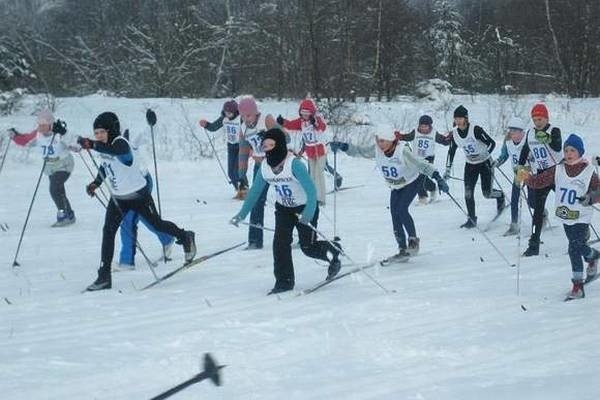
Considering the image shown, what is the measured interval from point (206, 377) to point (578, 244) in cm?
367

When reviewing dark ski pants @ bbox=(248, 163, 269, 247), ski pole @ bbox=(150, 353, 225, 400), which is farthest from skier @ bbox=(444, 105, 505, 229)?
ski pole @ bbox=(150, 353, 225, 400)

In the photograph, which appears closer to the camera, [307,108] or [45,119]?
[45,119]

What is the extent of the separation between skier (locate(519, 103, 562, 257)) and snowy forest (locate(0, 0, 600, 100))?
17037 mm

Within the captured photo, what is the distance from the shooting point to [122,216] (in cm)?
751

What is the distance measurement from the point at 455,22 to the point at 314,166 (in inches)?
1108

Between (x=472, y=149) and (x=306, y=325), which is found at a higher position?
(x=472, y=149)

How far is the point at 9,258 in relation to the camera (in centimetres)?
926

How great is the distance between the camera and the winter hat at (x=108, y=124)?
23.6 feet

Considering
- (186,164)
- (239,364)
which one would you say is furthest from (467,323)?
(186,164)

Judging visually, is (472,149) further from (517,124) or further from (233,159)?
(233,159)

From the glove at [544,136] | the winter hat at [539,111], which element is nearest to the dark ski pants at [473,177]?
the winter hat at [539,111]

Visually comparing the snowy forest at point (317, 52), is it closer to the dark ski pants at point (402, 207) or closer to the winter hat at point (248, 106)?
the winter hat at point (248, 106)

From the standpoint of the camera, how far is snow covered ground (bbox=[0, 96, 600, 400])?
14.9 feet

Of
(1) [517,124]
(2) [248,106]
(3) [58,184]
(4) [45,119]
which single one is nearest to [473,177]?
(1) [517,124]
